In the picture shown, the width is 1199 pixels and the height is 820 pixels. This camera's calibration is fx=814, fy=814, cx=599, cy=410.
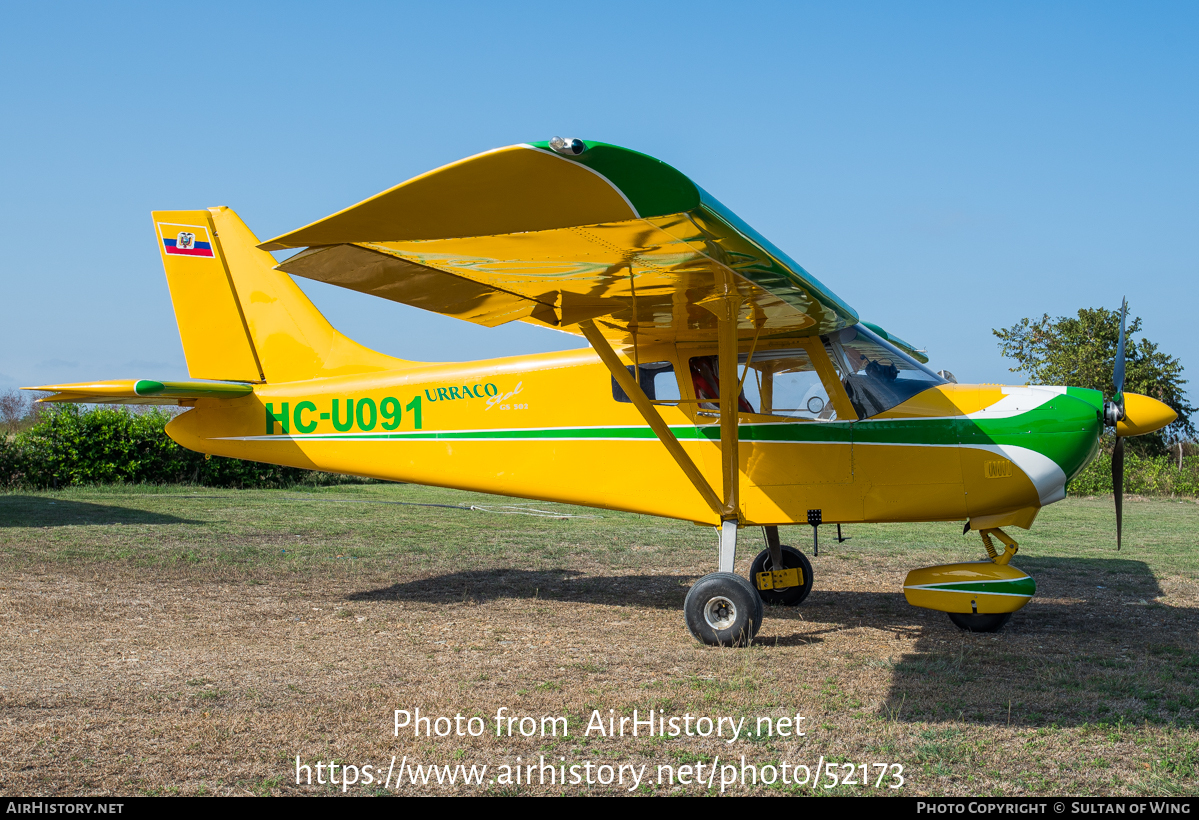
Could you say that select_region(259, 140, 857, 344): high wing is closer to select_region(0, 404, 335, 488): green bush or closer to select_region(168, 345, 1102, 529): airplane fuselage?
select_region(168, 345, 1102, 529): airplane fuselage

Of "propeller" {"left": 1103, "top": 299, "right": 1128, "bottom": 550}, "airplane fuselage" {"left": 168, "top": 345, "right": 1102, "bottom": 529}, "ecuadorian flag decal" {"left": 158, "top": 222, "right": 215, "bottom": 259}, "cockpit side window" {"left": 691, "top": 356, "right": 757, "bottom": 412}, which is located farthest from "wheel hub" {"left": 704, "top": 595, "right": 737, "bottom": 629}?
"ecuadorian flag decal" {"left": 158, "top": 222, "right": 215, "bottom": 259}

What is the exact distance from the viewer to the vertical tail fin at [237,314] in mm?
8562

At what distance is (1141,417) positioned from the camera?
6.22 metres

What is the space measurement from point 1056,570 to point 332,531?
33.2 feet

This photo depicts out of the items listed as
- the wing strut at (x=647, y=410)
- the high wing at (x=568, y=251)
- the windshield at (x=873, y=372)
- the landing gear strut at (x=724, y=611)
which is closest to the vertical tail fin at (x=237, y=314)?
the high wing at (x=568, y=251)

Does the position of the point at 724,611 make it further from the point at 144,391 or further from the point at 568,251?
the point at 144,391

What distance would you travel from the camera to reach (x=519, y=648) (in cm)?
595

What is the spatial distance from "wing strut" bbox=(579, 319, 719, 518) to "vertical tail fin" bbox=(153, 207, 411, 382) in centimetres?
303

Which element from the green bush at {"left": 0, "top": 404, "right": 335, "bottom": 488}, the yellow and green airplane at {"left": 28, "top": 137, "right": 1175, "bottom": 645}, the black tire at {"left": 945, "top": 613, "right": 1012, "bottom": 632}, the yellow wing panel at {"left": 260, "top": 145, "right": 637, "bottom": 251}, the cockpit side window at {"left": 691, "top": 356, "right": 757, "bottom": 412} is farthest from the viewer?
the green bush at {"left": 0, "top": 404, "right": 335, "bottom": 488}

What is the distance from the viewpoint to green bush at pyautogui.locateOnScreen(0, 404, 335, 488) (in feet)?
61.0

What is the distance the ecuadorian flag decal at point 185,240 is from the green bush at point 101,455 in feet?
40.2

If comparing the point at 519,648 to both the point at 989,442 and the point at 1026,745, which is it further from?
the point at 989,442

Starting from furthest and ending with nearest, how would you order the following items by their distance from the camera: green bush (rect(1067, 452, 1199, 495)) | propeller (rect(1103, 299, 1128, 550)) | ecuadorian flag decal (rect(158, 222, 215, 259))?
green bush (rect(1067, 452, 1199, 495)) → ecuadorian flag decal (rect(158, 222, 215, 259)) → propeller (rect(1103, 299, 1128, 550))
